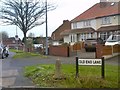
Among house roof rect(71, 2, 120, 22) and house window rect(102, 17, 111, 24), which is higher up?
house roof rect(71, 2, 120, 22)

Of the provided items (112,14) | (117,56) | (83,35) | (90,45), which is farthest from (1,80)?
(83,35)

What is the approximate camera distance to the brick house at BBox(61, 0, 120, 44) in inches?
1954

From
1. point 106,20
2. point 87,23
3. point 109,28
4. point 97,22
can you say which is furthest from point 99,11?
point 109,28

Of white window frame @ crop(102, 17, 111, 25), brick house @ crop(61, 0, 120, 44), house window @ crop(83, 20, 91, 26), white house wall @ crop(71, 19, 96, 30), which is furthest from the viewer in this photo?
house window @ crop(83, 20, 91, 26)

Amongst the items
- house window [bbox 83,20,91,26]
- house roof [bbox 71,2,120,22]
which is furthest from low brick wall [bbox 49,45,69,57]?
house window [bbox 83,20,91,26]

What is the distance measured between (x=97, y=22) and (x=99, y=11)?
3.71 metres

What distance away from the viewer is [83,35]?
57562 mm

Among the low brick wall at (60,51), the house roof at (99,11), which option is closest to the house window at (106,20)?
the house roof at (99,11)

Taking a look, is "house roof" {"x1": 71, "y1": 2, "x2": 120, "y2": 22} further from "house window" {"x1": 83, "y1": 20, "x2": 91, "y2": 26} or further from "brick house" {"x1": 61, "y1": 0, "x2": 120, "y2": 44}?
"house window" {"x1": 83, "y1": 20, "x2": 91, "y2": 26}

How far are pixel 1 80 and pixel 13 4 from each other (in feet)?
81.6

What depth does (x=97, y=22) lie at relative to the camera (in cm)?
5447

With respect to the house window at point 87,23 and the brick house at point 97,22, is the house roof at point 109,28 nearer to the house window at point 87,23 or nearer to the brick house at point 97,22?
the brick house at point 97,22

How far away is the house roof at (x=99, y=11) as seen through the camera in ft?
170

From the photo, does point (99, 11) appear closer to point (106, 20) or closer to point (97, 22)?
point (97, 22)
